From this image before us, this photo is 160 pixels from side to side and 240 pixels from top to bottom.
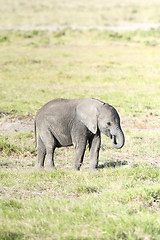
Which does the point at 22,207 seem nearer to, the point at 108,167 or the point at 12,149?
the point at 108,167

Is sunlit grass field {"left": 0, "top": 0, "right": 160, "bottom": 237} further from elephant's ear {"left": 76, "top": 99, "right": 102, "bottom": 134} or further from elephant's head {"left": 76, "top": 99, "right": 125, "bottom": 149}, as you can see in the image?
elephant's ear {"left": 76, "top": 99, "right": 102, "bottom": 134}

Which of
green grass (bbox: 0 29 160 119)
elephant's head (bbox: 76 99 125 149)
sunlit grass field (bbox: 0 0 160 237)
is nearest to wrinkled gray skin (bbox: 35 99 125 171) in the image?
elephant's head (bbox: 76 99 125 149)

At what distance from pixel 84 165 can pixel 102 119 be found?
4.54 ft

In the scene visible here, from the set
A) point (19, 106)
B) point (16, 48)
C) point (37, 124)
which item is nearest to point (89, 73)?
point (19, 106)

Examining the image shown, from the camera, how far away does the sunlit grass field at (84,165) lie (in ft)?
16.1

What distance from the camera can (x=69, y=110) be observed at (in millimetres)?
7367

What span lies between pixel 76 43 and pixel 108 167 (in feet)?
86.8

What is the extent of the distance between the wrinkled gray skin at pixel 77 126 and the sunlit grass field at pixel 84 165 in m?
0.36

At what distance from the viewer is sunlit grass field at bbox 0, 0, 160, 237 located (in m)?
4.89

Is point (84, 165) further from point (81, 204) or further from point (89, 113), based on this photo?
point (81, 204)

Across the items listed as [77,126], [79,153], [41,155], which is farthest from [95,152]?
[41,155]

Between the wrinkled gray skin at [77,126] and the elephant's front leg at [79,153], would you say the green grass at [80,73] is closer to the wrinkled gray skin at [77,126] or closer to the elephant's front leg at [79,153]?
the wrinkled gray skin at [77,126]

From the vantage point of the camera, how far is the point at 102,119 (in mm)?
6980

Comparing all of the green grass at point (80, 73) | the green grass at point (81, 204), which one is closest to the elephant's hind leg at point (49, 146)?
the green grass at point (81, 204)
